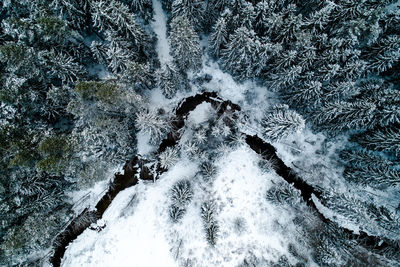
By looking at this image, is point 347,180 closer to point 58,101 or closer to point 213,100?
point 213,100

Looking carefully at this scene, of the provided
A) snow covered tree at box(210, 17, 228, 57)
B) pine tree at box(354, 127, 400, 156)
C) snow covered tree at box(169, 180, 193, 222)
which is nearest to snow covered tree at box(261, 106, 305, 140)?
pine tree at box(354, 127, 400, 156)

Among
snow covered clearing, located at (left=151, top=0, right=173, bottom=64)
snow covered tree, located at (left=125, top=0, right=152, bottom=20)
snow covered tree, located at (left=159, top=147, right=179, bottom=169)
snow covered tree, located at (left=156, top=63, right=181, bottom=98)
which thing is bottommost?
snow covered tree, located at (left=159, top=147, right=179, bottom=169)

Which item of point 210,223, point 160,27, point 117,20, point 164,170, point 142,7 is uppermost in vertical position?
point 142,7

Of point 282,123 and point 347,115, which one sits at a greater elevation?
point 347,115

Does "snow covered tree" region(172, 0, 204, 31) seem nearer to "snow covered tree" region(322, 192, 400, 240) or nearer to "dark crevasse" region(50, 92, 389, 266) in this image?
"dark crevasse" region(50, 92, 389, 266)

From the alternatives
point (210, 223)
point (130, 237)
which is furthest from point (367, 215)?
point (130, 237)

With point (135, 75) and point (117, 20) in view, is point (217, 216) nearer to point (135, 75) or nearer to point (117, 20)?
point (135, 75)
